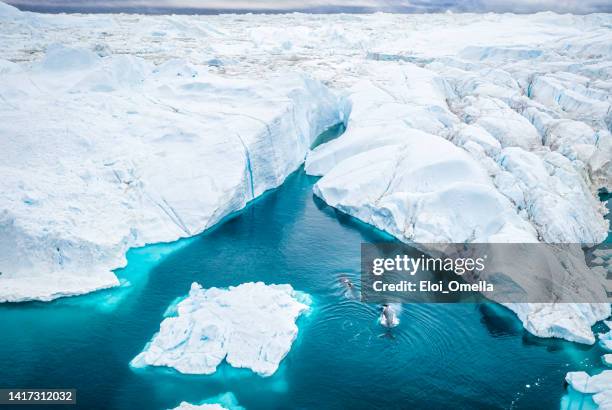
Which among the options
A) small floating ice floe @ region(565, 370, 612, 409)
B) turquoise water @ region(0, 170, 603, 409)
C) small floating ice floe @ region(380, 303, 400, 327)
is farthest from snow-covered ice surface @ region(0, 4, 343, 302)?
small floating ice floe @ region(565, 370, 612, 409)

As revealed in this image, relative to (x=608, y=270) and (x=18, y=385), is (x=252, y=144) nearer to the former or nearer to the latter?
(x=18, y=385)

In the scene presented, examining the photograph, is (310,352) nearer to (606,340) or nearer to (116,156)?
(606,340)

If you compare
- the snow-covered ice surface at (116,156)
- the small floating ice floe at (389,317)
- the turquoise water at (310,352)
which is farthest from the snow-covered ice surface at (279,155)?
the small floating ice floe at (389,317)

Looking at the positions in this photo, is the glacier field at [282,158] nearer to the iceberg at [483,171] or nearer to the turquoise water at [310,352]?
the iceberg at [483,171]

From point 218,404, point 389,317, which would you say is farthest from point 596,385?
point 218,404

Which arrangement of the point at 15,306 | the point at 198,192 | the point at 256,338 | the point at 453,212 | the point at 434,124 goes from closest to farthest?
1. the point at 256,338
2. the point at 15,306
3. the point at 453,212
4. the point at 198,192
5. the point at 434,124

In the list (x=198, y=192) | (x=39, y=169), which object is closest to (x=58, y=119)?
(x=39, y=169)

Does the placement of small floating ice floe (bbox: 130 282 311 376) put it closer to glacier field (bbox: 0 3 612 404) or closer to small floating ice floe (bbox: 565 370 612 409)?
glacier field (bbox: 0 3 612 404)
